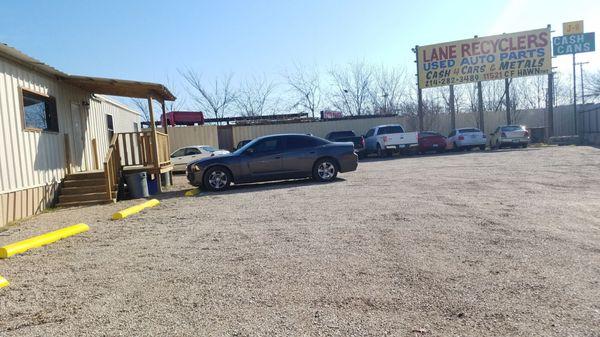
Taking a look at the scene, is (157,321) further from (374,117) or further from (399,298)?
(374,117)

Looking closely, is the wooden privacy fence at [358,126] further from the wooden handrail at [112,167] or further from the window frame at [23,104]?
the window frame at [23,104]

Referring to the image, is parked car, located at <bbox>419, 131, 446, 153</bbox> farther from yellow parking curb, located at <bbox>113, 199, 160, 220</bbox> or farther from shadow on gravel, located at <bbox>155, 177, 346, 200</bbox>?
yellow parking curb, located at <bbox>113, 199, 160, 220</bbox>

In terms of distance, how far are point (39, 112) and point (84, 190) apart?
7.36 ft

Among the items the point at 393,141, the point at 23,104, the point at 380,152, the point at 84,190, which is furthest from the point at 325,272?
the point at 380,152

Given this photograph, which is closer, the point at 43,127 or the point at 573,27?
the point at 43,127

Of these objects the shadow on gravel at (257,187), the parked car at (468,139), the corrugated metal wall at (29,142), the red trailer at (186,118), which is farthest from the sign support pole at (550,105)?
the corrugated metal wall at (29,142)

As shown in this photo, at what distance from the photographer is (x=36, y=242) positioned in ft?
21.8

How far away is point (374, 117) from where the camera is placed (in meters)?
30.3

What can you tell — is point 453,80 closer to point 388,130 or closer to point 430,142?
point 430,142

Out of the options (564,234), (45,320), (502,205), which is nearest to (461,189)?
(502,205)

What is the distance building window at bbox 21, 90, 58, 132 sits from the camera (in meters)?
10.6

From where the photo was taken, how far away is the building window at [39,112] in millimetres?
10577

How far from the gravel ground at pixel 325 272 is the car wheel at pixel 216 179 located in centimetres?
372

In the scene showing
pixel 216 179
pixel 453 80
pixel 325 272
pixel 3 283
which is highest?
pixel 453 80
